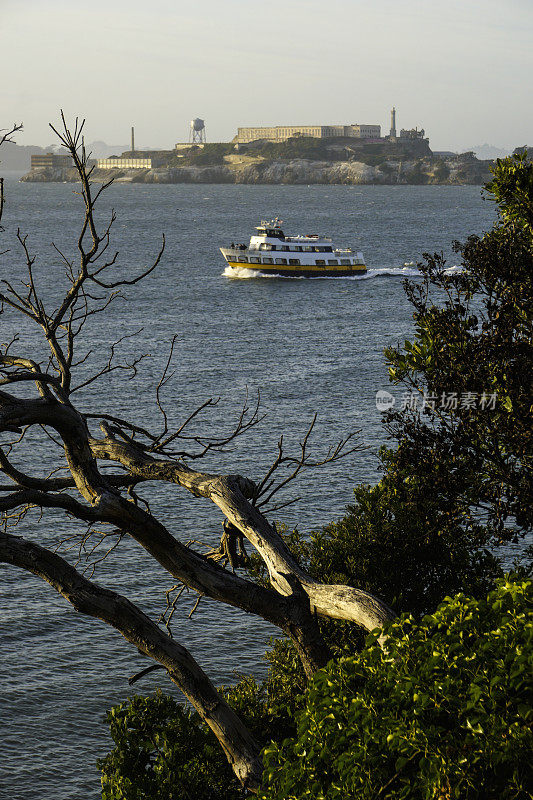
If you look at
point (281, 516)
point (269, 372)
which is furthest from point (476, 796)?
point (269, 372)

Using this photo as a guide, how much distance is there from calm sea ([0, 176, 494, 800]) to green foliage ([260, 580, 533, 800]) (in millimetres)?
3315

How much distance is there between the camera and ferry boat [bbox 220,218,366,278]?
107 meters

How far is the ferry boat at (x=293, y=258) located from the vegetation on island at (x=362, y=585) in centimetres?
9100

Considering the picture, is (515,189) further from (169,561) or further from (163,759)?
(163,759)

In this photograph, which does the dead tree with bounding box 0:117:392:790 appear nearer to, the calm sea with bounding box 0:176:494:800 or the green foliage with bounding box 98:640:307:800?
the calm sea with bounding box 0:176:494:800

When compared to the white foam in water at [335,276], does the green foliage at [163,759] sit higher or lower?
lower

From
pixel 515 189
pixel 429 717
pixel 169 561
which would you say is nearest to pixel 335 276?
pixel 515 189

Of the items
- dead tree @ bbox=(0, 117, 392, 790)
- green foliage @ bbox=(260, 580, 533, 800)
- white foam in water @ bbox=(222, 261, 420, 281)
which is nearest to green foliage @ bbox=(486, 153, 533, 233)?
dead tree @ bbox=(0, 117, 392, 790)

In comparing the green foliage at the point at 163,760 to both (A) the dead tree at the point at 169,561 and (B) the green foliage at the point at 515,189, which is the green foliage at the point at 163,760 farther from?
(B) the green foliage at the point at 515,189

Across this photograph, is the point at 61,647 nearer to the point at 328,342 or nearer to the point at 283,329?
the point at 328,342

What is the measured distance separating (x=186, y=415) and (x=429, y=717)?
43172 mm

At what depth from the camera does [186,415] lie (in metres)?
48.9

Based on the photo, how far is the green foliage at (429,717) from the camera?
5.79 m

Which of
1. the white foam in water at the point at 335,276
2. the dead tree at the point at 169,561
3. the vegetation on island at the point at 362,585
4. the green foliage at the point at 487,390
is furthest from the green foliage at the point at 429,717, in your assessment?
the white foam in water at the point at 335,276
